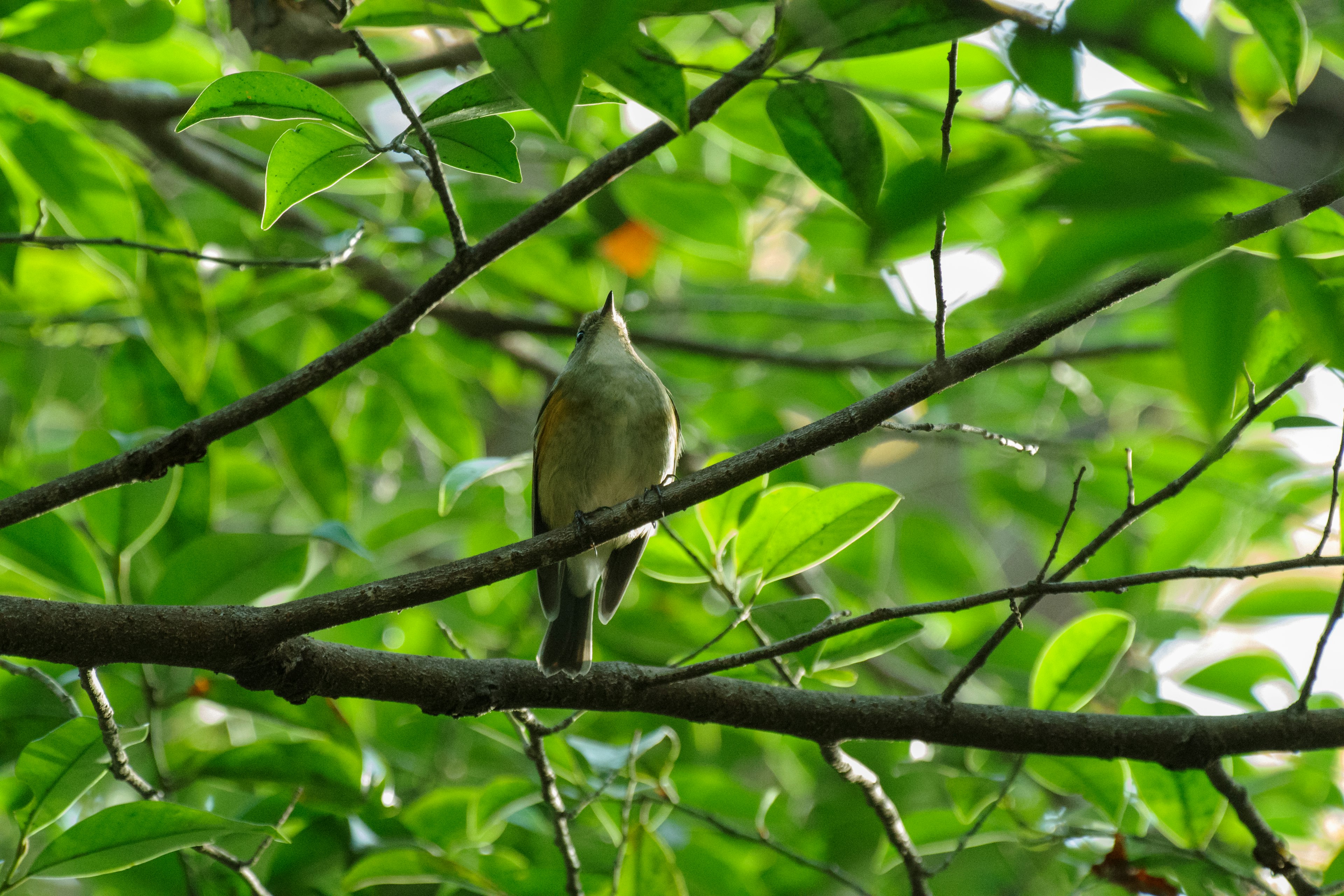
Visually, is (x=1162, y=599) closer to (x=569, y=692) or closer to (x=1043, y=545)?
(x=1043, y=545)

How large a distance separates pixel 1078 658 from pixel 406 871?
1.84 m

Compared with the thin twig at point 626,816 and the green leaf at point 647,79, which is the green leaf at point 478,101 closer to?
the green leaf at point 647,79

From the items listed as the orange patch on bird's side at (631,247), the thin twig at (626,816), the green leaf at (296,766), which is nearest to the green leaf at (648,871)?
the thin twig at (626,816)

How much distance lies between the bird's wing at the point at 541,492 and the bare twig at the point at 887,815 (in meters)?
1.28

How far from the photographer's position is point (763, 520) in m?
2.52

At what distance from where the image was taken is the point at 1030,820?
123 inches

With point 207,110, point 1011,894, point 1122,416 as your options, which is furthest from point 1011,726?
point 1122,416

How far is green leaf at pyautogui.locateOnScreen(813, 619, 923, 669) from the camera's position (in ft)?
8.36

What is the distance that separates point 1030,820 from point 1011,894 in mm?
463

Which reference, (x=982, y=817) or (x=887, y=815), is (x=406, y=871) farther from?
(x=982, y=817)

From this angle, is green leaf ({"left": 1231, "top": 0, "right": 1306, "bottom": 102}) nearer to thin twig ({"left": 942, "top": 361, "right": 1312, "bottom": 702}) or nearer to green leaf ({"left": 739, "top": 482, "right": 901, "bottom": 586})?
thin twig ({"left": 942, "top": 361, "right": 1312, "bottom": 702})

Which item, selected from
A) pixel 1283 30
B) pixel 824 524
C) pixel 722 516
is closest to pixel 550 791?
pixel 722 516

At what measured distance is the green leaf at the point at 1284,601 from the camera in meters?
3.59

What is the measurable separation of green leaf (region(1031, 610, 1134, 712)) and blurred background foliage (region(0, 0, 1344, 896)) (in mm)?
16
